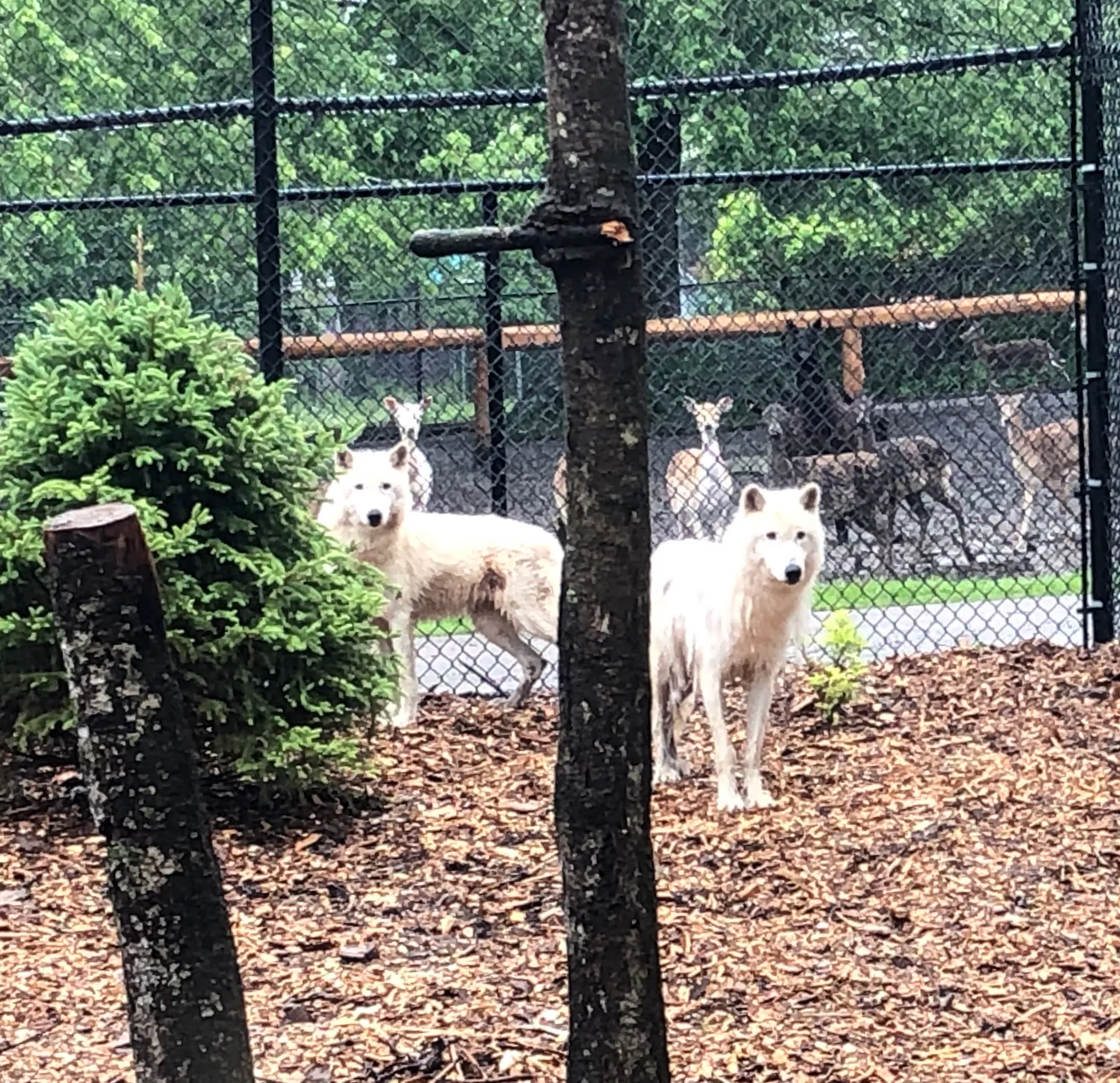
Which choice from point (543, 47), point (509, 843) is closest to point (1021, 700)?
point (509, 843)

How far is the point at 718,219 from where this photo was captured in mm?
11180

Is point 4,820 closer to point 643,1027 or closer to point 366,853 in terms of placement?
point 366,853

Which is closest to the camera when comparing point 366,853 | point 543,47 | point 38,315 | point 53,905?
point 543,47

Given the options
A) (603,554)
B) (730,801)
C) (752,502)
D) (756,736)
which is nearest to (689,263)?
(752,502)

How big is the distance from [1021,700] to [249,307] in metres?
5.38

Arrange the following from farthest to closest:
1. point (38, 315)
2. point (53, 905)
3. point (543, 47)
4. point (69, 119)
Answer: point (38, 315)
point (69, 119)
point (53, 905)
point (543, 47)

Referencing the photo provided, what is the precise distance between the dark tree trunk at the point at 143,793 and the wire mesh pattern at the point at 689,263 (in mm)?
5474

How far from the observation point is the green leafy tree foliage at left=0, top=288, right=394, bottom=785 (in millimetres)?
5062

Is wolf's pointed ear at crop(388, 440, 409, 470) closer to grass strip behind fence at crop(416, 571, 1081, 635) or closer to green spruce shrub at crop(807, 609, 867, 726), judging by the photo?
green spruce shrub at crop(807, 609, 867, 726)

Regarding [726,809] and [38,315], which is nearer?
[726,809]

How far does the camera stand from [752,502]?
19.5ft

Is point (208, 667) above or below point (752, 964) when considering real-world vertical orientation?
above

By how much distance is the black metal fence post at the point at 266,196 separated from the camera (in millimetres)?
7129

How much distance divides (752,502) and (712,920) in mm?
1950
